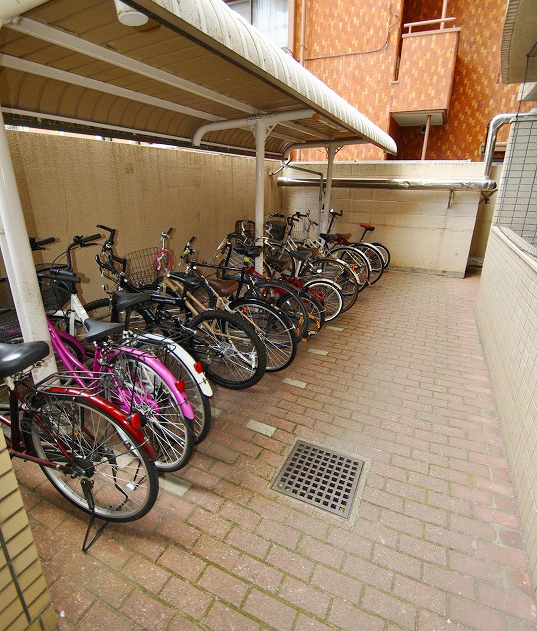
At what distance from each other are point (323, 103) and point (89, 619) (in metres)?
4.37

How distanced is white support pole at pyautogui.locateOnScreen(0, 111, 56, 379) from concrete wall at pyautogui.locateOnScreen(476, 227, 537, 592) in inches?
123

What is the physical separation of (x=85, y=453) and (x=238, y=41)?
266cm

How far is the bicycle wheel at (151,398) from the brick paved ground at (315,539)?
222 millimetres

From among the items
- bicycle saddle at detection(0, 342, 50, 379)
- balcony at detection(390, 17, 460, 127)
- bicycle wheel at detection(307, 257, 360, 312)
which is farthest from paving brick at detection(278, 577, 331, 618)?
balcony at detection(390, 17, 460, 127)

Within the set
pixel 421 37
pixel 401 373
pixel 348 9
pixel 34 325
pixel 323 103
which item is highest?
pixel 348 9

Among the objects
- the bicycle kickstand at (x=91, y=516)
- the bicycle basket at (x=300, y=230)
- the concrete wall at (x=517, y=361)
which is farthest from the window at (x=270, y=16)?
the bicycle kickstand at (x=91, y=516)

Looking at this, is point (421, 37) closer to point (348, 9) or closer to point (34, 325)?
point (348, 9)

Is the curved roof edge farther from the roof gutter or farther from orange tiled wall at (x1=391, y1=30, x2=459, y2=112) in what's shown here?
orange tiled wall at (x1=391, y1=30, x2=459, y2=112)

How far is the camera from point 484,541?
77.4 inches

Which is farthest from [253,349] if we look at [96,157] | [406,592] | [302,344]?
[96,157]

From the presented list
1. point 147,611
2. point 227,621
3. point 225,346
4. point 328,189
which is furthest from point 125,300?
point 328,189

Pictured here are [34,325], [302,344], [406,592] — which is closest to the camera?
[406,592]

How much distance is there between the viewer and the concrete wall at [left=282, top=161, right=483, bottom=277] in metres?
7.46

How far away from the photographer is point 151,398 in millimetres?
2381
